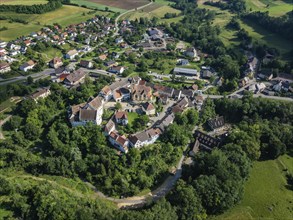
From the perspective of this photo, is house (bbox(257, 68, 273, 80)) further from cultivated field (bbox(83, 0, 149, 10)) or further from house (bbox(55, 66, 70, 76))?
cultivated field (bbox(83, 0, 149, 10))

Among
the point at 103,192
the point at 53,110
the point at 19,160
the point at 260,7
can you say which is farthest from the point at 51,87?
the point at 260,7

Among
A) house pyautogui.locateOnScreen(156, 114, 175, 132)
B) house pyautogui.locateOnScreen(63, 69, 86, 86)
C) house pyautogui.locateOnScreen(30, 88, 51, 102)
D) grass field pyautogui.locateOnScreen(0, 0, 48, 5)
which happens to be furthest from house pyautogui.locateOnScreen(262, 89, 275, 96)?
grass field pyautogui.locateOnScreen(0, 0, 48, 5)

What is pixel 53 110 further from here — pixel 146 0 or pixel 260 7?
pixel 260 7

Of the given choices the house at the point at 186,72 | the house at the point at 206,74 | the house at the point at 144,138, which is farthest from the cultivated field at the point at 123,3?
the house at the point at 144,138

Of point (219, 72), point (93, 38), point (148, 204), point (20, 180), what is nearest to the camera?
point (148, 204)

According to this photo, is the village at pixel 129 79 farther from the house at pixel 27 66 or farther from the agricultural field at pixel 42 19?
the agricultural field at pixel 42 19
